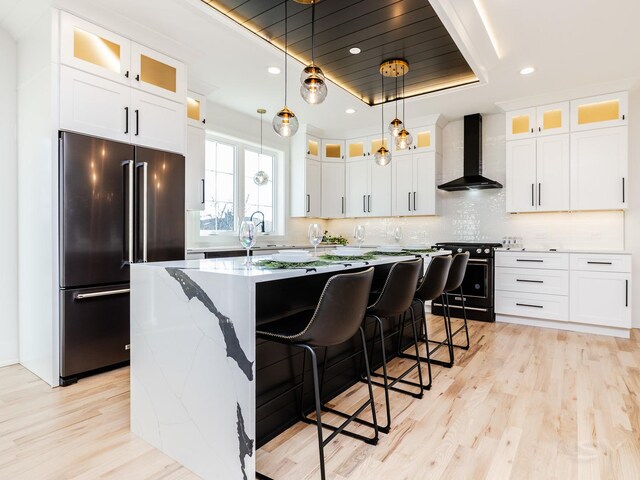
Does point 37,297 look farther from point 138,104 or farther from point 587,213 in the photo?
point 587,213

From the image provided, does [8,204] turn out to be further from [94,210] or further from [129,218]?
[129,218]

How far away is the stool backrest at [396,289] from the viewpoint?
2.15 meters

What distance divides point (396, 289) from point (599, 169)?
3.64 m

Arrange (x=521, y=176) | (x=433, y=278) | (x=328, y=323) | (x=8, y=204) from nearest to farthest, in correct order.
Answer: (x=328, y=323) < (x=433, y=278) < (x=8, y=204) < (x=521, y=176)

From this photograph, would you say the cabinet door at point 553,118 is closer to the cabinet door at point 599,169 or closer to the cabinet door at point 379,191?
the cabinet door at point 599,169

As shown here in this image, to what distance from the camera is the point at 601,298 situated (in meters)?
4.10

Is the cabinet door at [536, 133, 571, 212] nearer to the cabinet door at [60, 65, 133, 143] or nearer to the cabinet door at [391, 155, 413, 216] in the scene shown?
the cabinet door at [391, 155, 413, 216]

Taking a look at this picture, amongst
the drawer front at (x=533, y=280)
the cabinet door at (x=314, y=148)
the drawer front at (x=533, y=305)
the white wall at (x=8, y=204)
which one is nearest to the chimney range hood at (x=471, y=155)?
the drawer front at (x=533, y=280)

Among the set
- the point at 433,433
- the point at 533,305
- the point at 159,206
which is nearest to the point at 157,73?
the point at 159,206

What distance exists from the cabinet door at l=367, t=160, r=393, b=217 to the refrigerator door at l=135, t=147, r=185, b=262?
3.31 metres

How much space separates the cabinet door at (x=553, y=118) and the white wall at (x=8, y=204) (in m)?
5.48

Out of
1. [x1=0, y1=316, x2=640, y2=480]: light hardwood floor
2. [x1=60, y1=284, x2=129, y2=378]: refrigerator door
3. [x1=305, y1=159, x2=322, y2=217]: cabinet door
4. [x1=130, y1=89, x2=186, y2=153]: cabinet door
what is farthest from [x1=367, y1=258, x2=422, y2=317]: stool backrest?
[x1=305, y1=159, x2=322, y2=217]: cabinet door

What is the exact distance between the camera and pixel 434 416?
223cm

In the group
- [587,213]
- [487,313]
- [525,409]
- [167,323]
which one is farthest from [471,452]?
[587,213]
